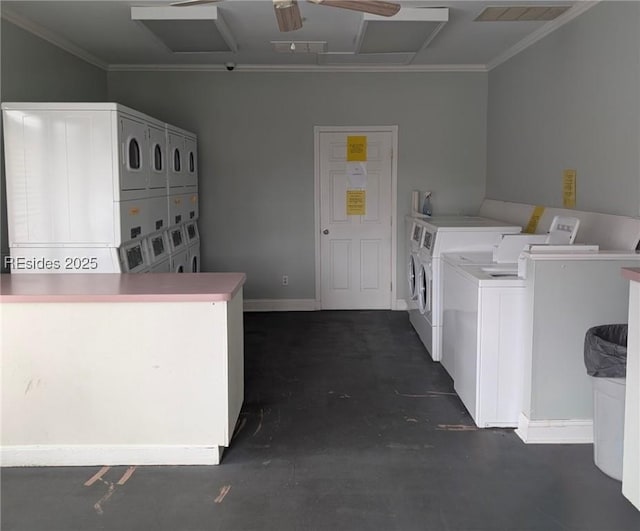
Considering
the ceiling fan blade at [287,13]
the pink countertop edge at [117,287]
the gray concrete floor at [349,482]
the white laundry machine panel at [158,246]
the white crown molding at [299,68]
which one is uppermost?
the white crown molding at [299,68]

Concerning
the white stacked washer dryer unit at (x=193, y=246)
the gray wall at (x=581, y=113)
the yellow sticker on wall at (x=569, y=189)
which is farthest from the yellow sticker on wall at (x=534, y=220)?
the white stacked washer dryer unit at (x=193, y=246)

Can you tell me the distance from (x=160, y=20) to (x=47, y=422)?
2884mm

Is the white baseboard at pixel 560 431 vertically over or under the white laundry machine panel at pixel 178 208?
under

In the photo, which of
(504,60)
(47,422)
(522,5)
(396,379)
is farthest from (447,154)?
(47,422)

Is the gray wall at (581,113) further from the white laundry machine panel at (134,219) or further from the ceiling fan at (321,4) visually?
the white laundry machine panel at (134,219)

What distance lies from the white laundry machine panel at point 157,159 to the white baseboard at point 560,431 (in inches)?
121

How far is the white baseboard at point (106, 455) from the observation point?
297 cm

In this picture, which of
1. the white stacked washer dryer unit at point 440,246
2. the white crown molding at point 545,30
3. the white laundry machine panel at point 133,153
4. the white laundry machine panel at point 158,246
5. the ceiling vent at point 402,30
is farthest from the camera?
the white stacked washer dryer unit at point 440,246

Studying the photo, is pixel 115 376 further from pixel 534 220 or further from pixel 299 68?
pixel 299 68

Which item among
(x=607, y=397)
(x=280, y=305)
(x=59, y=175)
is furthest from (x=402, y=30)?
(x=280, y=305)

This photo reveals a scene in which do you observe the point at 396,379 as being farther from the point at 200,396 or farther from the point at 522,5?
the point at 522,5

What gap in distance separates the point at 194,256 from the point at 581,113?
145 inches

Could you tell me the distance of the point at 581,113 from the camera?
4117 millimetres

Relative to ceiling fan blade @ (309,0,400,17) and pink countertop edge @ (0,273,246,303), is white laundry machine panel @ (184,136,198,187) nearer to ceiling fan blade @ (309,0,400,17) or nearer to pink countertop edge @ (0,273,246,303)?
pink countertop edge @ (0,273,246,303)
